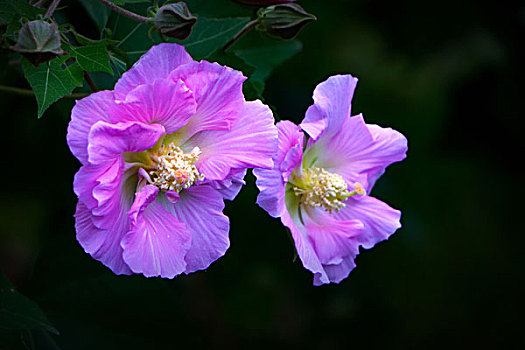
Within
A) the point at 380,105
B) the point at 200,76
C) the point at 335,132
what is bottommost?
the point at 380,105

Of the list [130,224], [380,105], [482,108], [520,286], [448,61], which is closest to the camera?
[130,224]

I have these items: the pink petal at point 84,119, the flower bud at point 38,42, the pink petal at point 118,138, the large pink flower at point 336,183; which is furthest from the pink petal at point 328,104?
the flower bud at point 38,42

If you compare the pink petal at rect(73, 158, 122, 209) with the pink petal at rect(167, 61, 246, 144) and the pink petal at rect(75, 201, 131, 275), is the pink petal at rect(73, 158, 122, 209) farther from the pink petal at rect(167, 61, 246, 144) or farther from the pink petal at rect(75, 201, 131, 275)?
the pink petal at rect(167, 61, 246, 144)

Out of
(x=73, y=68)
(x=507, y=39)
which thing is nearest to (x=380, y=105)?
(x=507, y=39)

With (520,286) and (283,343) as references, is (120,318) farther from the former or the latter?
(520,286)

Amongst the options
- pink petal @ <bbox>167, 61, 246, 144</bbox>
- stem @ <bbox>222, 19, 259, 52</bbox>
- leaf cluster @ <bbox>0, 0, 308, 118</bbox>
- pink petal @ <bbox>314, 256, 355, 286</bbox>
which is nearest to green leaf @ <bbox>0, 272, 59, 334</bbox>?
leaf cluster @ <bbox>0, 0, 308, 118</bbox>

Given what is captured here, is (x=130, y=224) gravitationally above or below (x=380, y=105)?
above

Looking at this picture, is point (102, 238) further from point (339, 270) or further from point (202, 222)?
point (339, 270)

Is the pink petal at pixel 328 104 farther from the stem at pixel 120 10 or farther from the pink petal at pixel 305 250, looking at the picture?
the stem at pixel 120 10
